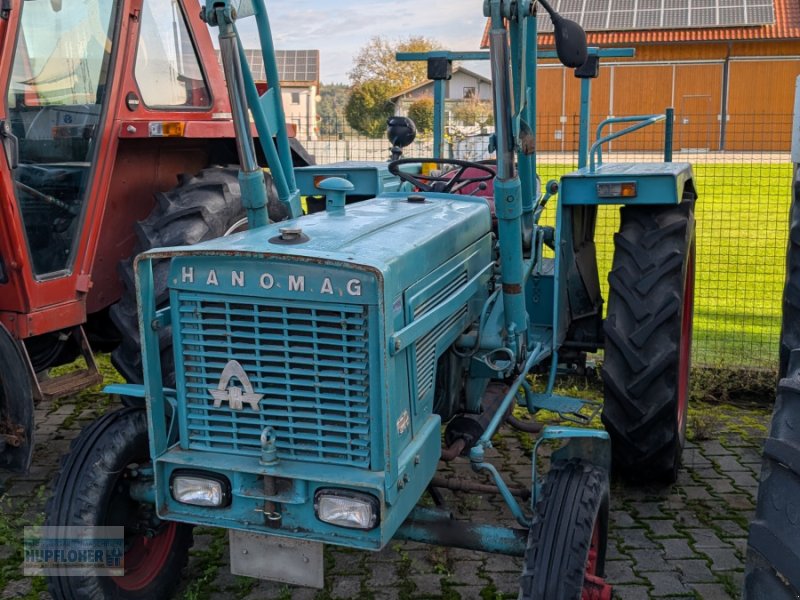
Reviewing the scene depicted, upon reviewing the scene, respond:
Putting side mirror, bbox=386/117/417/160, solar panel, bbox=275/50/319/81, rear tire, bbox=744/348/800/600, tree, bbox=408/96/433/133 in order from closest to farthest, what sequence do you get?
rear tire, bbox=744/348/800/600 → side mirror, bbox=386/117/417/160 → tree, bbox=408/96/433/133 → solar panel, bbox=275/50/319/81

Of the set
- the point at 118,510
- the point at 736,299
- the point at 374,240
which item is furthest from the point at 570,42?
the point at 736,299

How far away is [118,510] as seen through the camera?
2867mm

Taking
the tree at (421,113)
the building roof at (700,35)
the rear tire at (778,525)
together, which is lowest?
the rear tire at (778,525)

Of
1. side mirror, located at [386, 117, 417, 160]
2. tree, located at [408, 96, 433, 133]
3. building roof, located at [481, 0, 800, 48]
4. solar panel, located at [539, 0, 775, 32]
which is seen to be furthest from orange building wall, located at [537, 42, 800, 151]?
side mirror, located at [386, 117, 417, 160]

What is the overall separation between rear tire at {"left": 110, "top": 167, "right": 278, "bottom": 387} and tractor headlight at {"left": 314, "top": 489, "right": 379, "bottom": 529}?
139cm

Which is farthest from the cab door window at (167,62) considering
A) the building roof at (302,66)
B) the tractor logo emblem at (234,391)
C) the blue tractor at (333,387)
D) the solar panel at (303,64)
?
the solar panel at (303,64)

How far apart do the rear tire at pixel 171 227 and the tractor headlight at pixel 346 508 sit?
1390 millimetres

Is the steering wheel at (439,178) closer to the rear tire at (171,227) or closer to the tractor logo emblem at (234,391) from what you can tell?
the rear tire at (171,227)

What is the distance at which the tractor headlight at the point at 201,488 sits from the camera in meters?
2.51

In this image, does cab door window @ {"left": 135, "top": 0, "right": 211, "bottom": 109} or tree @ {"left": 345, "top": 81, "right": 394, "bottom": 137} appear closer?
cab door window @ {"left": 135, "top": 0, "right": 211, "bottom": 109}

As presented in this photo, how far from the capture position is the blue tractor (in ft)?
7.97

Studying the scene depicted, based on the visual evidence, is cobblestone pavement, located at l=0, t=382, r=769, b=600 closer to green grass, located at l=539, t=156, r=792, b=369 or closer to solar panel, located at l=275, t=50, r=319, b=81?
green grass, located at l=539, t=156, r=792, b=369

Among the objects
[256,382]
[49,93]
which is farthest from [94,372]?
[256,382]

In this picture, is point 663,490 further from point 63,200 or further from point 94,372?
point 63,200
